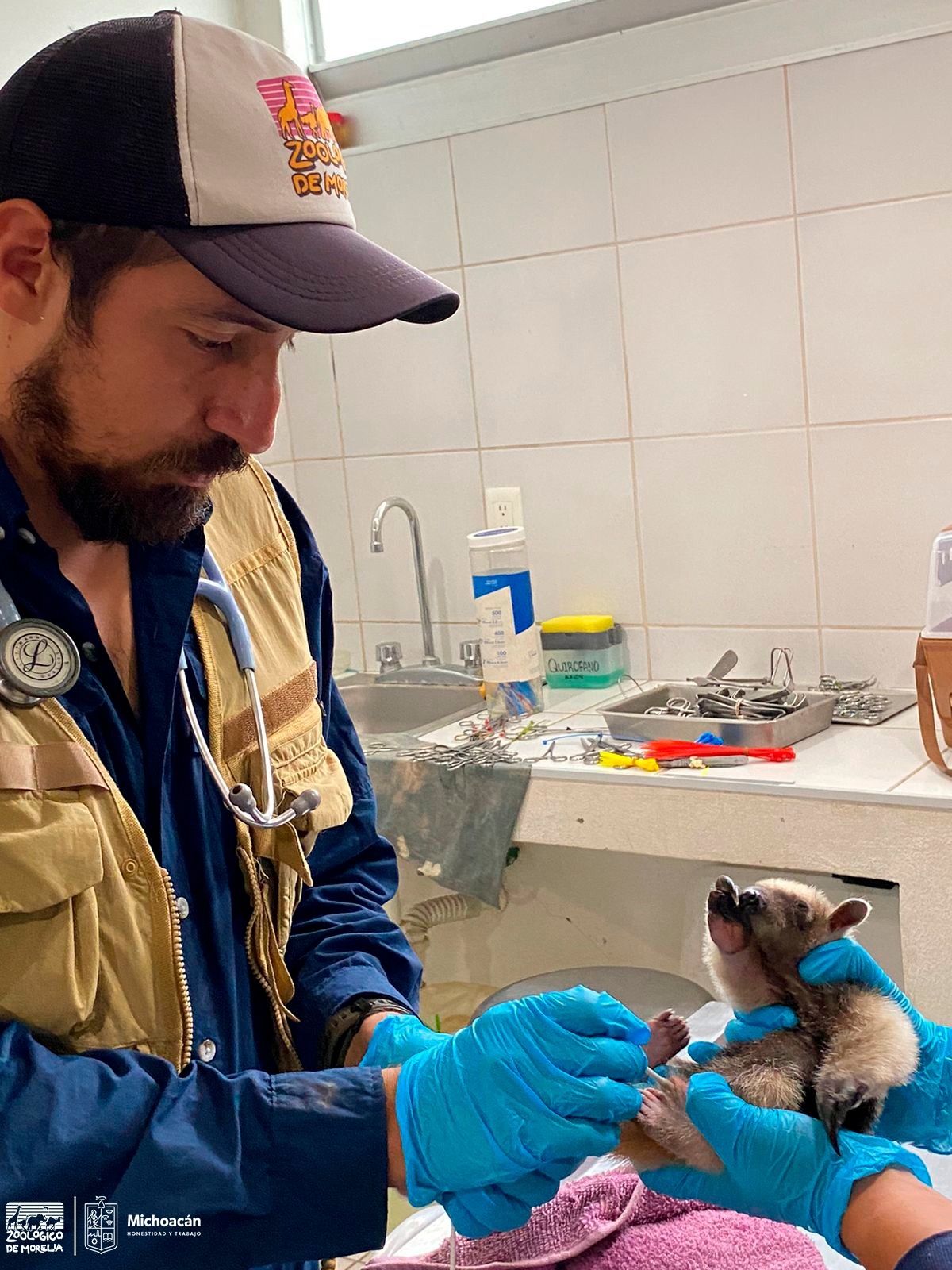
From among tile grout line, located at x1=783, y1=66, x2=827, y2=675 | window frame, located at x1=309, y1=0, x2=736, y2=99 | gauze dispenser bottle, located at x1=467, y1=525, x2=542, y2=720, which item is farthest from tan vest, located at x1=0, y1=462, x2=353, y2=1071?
window frame, located at x1=309, y1=0, x2=736, y2=99

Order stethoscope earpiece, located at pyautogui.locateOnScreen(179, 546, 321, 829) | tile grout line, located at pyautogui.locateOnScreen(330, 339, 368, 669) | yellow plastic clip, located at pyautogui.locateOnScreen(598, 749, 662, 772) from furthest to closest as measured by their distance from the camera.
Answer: tile grout line, located at pyautogui.locateOnScreen(330, 339, 368, 669), yellow plastic clip, located at pyautogui.locateOnScreen(598, 749, 662, 772), stethoscope earpiece, located at pyautogui.locateOnScreen(179, 546, 321, 829)

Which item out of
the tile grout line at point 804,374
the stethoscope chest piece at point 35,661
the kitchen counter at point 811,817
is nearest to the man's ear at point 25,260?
the stethoscope chest piece at point 35,661

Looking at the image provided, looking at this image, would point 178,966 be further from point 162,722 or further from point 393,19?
point 393,19

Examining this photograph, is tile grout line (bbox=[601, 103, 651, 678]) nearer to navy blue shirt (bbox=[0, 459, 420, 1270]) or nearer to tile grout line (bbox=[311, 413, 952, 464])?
tile grout line (bbox=[311, 413, 952, 464])

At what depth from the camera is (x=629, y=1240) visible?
134 cm

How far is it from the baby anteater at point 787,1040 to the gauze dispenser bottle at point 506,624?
4.34ft

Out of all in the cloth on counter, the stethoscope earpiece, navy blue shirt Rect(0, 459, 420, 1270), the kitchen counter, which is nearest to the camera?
navy blue shirt Rect(0, 459, 420, 1270)

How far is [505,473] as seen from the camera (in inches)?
113

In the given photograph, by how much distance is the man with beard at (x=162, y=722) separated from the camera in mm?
936

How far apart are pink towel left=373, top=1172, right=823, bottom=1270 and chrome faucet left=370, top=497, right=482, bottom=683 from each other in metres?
1.59

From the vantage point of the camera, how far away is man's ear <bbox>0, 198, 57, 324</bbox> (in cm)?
96

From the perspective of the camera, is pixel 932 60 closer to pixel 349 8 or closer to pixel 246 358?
pixel 349 8

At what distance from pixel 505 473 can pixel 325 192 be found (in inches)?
73.7

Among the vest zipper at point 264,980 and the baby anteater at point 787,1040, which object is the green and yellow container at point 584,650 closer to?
the baby anteater at point 787,1040
